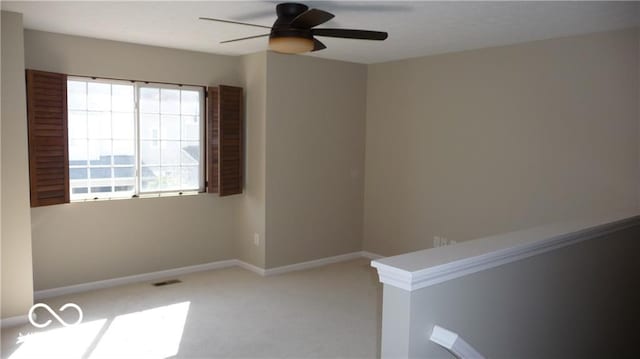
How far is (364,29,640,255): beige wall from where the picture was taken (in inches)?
158

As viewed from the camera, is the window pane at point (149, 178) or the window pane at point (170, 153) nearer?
the window pane at point (149, 178)

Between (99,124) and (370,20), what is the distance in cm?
275

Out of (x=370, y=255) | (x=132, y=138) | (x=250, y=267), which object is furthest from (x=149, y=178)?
(x=370, y=255)

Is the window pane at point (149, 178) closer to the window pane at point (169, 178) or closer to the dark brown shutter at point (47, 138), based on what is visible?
the window pane at point (169, 178)

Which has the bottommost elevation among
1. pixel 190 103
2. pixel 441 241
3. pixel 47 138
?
pixel 441 241

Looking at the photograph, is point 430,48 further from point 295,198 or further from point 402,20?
point 295,198

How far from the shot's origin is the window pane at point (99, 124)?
4672mm

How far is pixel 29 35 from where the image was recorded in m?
4.27

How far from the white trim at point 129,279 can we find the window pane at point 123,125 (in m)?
1.40

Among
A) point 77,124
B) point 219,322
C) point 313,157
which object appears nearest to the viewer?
point 219,322

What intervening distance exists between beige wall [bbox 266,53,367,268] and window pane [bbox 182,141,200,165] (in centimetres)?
81

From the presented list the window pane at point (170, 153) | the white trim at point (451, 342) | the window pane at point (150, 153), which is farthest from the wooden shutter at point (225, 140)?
the white trim at point (451, 342)

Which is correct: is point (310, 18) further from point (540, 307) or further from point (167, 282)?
point (167, 282)

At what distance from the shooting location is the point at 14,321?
12.6 feet
